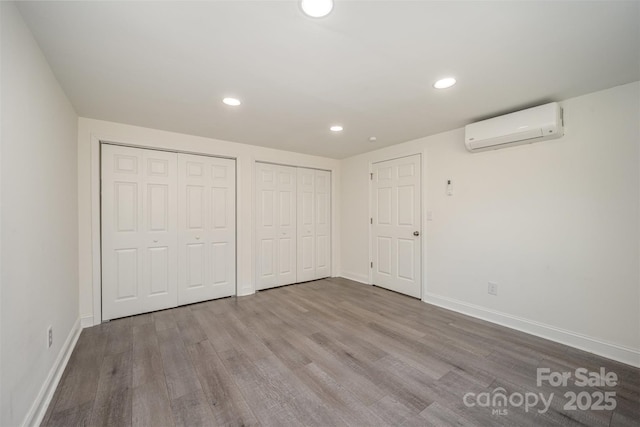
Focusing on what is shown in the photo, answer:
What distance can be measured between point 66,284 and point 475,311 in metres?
4.10

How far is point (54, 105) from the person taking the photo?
1904mm

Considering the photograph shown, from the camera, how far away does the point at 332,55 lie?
1.65 metres

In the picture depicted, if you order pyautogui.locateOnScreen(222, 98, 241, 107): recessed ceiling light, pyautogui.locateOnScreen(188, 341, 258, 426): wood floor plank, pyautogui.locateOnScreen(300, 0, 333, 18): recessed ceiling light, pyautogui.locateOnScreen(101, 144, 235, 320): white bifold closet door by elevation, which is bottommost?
pyautogui.locateOnScreen(188, 341, 258, 426): wood floor plank

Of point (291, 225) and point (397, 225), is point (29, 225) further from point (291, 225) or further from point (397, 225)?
point (397, 225)

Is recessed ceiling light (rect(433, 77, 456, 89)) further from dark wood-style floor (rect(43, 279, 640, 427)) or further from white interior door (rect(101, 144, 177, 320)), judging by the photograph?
white interior door (rect(101, 144, 177, 320))

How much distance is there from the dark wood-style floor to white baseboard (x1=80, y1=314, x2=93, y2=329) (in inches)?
4.1

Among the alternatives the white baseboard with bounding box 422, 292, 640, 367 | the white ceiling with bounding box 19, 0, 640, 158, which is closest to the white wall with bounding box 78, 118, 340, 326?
the white ceiling with bounding box 19, 0, 640, 158

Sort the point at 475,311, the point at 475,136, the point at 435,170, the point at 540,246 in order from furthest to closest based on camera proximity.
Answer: the point at 435,170
the point at 475,311
the point at 475,136
the point at 540,246

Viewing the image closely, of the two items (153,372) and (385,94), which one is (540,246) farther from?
(153,372)

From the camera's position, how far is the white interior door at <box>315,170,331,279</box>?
463 centimetres

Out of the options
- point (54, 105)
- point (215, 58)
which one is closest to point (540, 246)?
point (215, 58)

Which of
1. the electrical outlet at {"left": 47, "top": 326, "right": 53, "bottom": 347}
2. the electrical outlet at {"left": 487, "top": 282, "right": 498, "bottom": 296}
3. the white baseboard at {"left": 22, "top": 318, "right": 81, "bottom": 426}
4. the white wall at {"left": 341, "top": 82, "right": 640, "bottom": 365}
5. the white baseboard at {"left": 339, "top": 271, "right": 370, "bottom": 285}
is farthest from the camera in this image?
the white baseboard at {"left": 339, "top": 271, "right": 370, "bottom": 285}

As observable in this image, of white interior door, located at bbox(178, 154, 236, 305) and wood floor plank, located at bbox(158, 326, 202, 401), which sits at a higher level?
white interior door, located at bbox(178, 154, 236, 305)

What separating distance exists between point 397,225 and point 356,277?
1.30 meters
